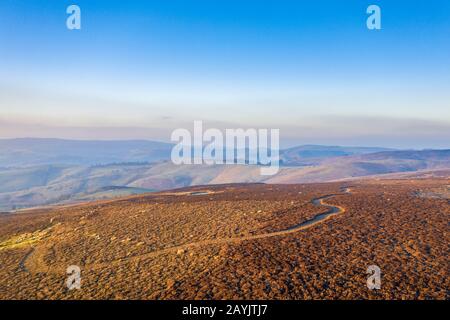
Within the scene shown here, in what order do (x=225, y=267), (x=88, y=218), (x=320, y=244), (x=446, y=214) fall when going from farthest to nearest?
(x=88, y=218) → (x=446, y=214) → (x=320, y=244) → (x=225, y=267)

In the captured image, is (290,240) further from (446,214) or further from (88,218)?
(88,218)

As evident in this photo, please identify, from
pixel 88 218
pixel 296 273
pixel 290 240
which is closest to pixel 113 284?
pixel 296 273

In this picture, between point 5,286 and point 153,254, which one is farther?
point 153,254

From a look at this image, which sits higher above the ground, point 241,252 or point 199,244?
point 241,252

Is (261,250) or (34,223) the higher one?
(261,250)

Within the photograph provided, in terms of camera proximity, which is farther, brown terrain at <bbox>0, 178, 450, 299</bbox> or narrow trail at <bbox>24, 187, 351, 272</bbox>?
narrow trail at <bbox>24, 187, 351, 272</bbox>

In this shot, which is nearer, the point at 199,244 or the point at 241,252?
the point at 241,252

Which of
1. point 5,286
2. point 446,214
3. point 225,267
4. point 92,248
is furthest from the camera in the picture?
point 446,214

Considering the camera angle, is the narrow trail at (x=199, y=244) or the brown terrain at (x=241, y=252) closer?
the brown terrain at (x=241, y=252)
